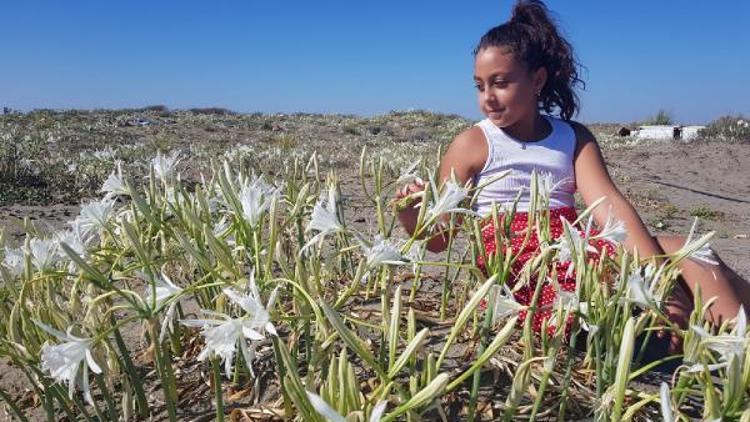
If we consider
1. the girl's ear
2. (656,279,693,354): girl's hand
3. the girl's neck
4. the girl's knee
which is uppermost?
the girl's ear

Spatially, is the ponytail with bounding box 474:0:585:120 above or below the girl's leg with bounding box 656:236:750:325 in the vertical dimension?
above

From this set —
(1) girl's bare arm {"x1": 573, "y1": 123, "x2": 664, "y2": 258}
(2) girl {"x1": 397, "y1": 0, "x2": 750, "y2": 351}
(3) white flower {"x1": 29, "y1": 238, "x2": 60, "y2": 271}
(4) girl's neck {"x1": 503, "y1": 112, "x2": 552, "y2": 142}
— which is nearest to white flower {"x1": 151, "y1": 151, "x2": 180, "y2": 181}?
(3) white flower {"x1": 29, "y1": 238, "x2": 60, "y2": 271}

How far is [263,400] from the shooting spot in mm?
1217

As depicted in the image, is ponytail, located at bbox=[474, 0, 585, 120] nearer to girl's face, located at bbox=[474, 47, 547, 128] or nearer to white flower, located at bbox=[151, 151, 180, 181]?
girl's face, located at bbox=[474, 47, 547, 128]

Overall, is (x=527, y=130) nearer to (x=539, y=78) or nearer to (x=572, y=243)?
(x=539, y=78)

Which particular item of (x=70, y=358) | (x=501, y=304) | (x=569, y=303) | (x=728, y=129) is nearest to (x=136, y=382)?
(x=70, y=358)

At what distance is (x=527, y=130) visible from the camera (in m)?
2.25

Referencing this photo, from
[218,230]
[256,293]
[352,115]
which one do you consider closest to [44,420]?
[218,230]

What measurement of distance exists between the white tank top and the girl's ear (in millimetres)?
170

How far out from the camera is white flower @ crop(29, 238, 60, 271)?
1071 millimetres

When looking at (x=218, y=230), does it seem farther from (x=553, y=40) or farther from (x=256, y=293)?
(x=553, y=40)

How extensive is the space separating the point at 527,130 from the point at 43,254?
5.48 feet

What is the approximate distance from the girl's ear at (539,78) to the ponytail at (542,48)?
18 mm

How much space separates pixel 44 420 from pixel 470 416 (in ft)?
2.99
